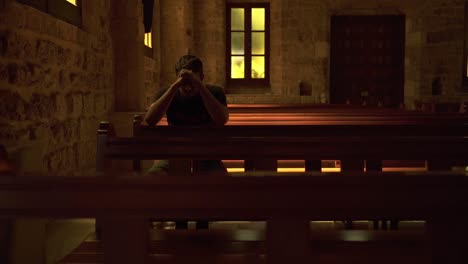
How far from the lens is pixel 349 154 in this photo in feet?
7.14

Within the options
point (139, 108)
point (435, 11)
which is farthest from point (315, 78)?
point (139, 108)

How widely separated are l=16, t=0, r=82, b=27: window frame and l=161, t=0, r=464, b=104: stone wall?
6.03 meters

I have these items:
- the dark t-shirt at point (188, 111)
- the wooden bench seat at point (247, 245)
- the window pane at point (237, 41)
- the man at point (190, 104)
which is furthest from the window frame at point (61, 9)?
the window pane at point (237, 41)

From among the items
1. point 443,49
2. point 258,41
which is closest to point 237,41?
point 258,41

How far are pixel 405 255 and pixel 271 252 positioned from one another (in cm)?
76

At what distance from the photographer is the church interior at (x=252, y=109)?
44.4 inches

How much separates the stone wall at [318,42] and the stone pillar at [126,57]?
15.7 ft

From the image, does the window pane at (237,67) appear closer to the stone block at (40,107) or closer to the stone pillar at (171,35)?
the stone pillar at (171,35)

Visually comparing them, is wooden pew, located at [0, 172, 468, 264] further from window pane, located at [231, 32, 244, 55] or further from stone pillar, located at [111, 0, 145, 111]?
window pane, located at [231, 32, 244, 55]

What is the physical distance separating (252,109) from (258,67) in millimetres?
4781

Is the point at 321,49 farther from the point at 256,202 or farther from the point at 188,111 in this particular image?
the point at 256,202

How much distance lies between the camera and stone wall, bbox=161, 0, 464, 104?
10.9 meters

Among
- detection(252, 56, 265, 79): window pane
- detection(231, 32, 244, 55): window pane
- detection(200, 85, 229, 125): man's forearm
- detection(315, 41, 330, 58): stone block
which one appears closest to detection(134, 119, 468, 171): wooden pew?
detection(200, 85, 229, 125): man's forearm

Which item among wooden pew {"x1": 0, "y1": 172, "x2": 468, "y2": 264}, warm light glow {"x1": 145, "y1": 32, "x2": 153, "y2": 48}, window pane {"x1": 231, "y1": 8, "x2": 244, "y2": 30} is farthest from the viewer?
window pane {"x1": 231, "y1": 8, "x2": 244, "y2": 30}
